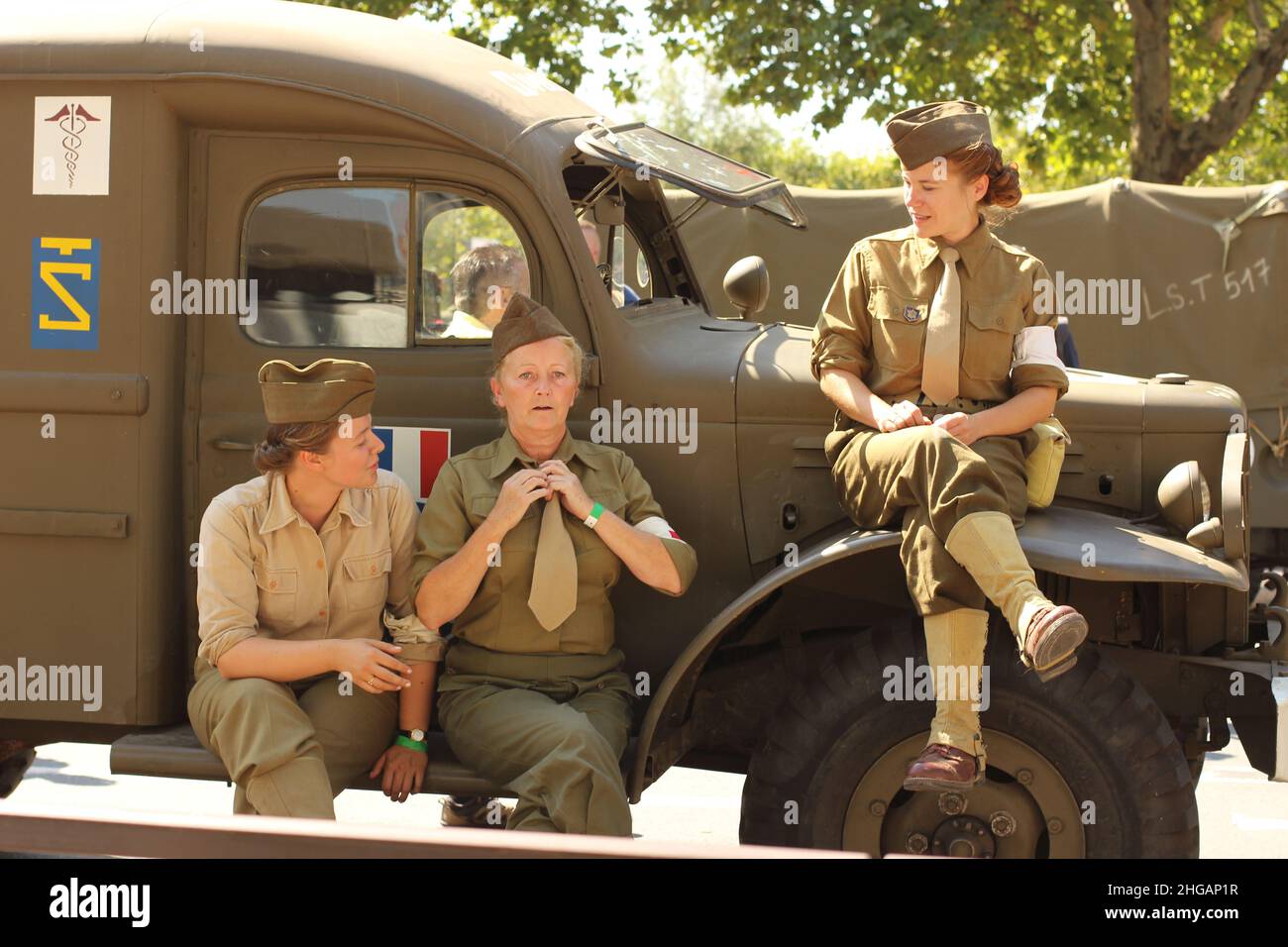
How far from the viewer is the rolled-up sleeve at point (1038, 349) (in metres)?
4.07

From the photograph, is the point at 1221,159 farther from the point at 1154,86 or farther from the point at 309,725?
the point at 309,725

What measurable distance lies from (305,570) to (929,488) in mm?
1605

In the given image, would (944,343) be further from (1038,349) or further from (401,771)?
A: (401,771)

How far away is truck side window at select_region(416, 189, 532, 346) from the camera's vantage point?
4.34 m

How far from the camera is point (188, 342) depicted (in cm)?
430

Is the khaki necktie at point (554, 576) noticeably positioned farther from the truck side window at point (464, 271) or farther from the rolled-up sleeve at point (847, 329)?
the rolled-up sleeve at point (847, 329)

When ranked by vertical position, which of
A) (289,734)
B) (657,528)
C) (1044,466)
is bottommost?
(289,734)

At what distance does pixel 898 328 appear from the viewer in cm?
416

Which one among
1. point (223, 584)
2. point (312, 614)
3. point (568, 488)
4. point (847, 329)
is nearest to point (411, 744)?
point (312, 614)

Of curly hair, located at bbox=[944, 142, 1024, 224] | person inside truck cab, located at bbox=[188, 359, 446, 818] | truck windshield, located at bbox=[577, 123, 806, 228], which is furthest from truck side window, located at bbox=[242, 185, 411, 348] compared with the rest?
curly hair, located at bbox=[944, 142, 1024, 224]

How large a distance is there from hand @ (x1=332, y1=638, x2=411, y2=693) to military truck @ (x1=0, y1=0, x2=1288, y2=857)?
308mm
